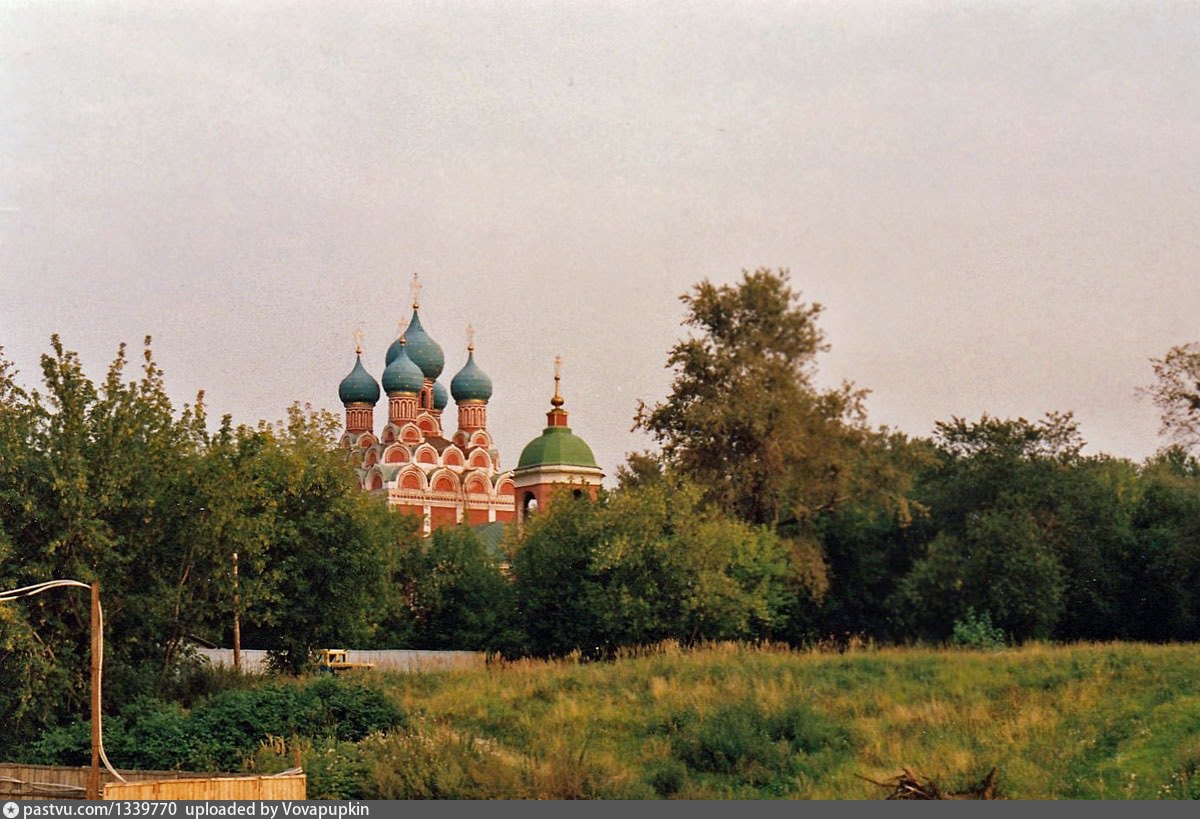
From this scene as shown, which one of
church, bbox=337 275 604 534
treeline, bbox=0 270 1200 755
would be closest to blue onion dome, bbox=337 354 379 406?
church, bbox=337 275 604 534

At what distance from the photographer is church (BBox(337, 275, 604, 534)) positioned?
88.2 meters

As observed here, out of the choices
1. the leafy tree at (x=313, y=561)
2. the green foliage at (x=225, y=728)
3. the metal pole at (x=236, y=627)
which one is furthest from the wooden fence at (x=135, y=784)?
the leafy tree at (x=313, y=561)

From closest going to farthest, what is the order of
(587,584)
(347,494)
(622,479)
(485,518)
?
(347,494), (587,584), (622,479), (485,518)

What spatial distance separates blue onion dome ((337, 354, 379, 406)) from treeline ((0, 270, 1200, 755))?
4535cm

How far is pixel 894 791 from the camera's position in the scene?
18.6 meters

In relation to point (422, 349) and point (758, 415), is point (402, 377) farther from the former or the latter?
point (758, 415)

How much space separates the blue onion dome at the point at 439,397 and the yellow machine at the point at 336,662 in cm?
6144

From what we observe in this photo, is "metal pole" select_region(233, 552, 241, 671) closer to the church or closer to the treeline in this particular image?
the treeline

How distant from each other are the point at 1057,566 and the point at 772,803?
22.9 metres

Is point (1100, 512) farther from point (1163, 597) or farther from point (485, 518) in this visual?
point (485, 518)

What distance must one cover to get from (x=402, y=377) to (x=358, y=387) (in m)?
2.85

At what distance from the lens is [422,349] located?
3688 inches

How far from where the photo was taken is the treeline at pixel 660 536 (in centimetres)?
2678

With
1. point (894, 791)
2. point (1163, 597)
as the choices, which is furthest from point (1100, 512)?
point (894, 791)
